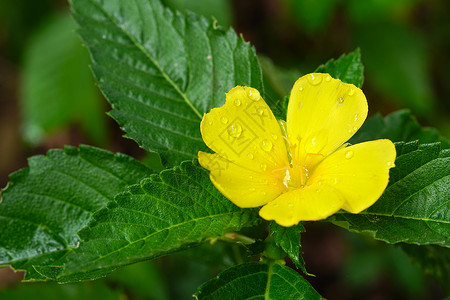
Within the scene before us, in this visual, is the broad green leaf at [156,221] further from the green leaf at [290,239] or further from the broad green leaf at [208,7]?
the broad green leaf at [208,7]

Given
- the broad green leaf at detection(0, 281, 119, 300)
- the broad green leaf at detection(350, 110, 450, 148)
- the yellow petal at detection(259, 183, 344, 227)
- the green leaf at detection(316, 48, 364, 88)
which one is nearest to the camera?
the yellow petal at detection(259, 183, 344, 227)

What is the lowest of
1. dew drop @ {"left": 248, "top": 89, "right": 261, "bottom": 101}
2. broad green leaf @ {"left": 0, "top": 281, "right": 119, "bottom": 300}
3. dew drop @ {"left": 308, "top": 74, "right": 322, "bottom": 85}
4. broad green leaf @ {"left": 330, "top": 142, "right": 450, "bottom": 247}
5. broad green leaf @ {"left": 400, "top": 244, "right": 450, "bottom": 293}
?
broad green leaf @ {"left": 400, "top": 244, "right": 450, "bottom": 293}

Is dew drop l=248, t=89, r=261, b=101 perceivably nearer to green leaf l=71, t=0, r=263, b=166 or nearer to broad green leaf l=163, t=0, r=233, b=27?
green leaf l=71, t=0, r=263, b=166

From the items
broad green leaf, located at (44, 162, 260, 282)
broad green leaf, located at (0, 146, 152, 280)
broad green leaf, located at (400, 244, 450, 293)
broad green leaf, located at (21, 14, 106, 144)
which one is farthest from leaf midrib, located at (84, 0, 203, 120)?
broad green leaf, located at (21, 14, 106, 144)

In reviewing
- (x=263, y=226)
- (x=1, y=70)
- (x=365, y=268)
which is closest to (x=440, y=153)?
(x=263, y=226)

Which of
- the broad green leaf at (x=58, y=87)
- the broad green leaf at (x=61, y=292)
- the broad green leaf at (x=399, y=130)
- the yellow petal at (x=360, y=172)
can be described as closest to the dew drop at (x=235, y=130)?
the yellow petal at (x=360, y=172)

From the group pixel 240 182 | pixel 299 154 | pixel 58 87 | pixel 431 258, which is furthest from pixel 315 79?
pixel 58 87

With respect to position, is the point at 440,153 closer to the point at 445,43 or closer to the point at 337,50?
the point at 337,50

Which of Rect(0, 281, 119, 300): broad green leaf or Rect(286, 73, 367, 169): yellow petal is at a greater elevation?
Rect(286, 73, 367, 169): yellow petal
